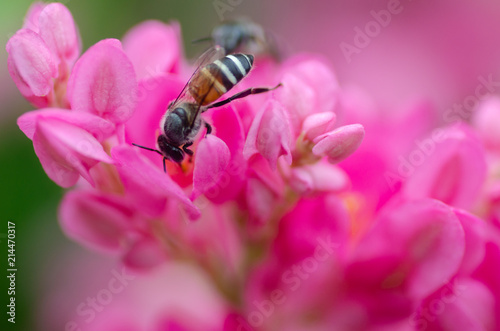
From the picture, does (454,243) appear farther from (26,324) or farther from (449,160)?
(26,324)

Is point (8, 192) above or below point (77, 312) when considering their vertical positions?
above

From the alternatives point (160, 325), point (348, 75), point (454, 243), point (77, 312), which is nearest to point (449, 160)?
point (454, 243)

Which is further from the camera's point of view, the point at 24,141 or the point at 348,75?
the point at 348,75

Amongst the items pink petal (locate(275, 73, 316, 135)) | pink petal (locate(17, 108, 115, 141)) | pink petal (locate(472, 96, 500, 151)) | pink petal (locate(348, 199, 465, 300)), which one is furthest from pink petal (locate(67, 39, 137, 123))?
pink petal (locate(472, 96, 500, 151))

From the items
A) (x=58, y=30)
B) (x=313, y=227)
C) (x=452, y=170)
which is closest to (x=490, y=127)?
(x=452, y=170)

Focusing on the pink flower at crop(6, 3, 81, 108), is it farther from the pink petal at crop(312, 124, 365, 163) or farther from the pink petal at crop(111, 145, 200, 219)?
the pink petal at crop(312, 124, 365, 163)
